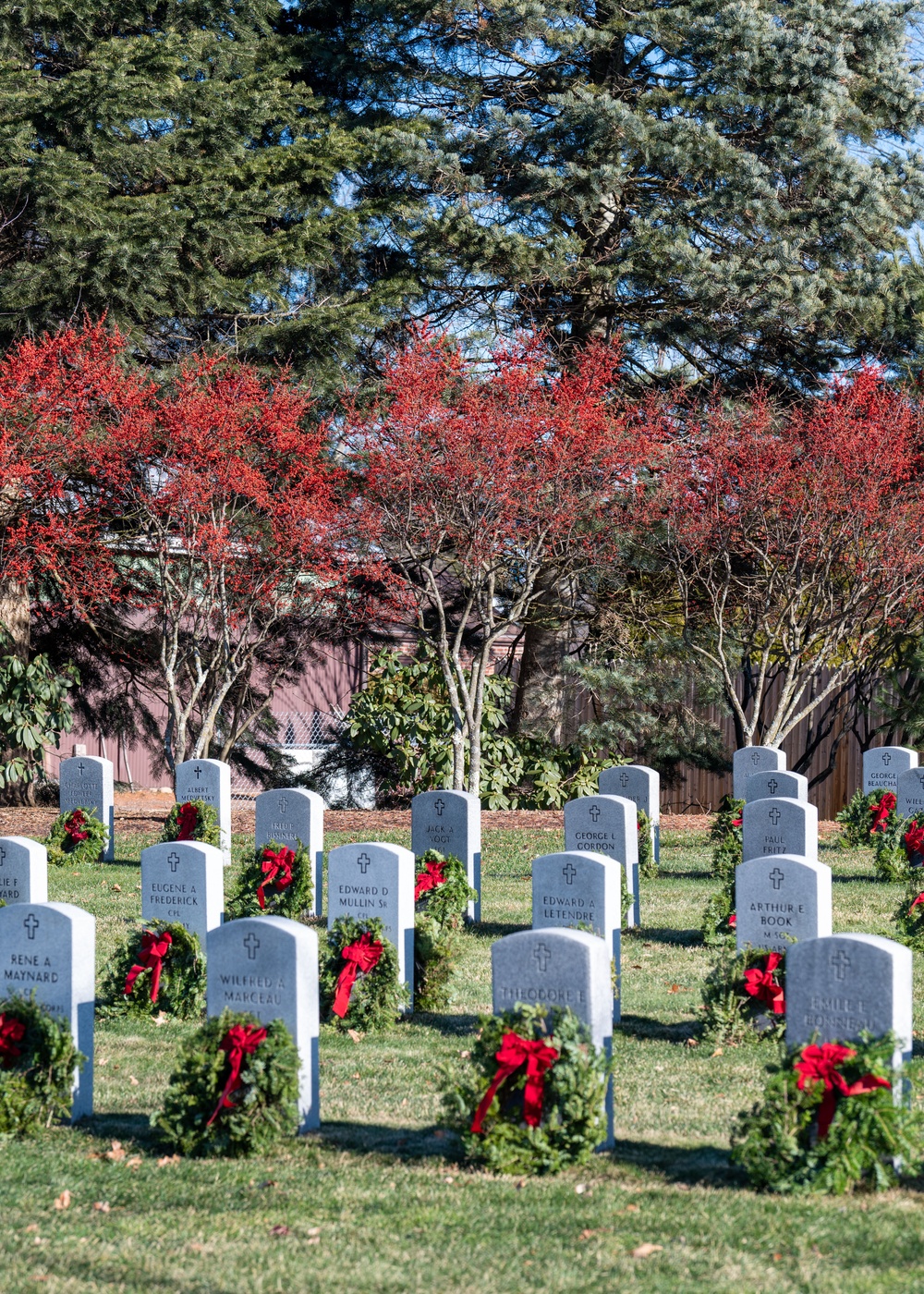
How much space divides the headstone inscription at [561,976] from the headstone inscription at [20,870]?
4.67 metres

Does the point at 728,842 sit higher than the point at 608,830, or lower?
lower

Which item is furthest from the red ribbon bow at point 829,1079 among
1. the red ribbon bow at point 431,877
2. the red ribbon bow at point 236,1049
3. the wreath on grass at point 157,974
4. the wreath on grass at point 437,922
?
the red ribbon bow at point 431,877

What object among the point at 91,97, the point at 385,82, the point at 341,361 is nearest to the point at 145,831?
the point at 341,361

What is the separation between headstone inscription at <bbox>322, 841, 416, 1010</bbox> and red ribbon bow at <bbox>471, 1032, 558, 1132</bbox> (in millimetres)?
2832

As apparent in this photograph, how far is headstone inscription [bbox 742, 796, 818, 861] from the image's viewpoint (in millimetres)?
11000

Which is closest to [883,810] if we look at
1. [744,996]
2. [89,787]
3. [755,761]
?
[755,761]

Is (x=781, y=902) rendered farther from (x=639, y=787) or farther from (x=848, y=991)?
(x=639, y=787)

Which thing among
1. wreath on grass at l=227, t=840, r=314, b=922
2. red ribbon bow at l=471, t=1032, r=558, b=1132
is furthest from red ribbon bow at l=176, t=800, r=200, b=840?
red ribbon bow at l=471, t=1032, r=558, b=1132

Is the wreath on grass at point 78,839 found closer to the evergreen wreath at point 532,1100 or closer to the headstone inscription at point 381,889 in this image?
the headstone inscription at point 381,889

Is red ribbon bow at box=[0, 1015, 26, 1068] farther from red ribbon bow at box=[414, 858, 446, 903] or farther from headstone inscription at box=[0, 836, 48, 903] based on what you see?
red ribbon bow at box=[414, 858, 446, 903]

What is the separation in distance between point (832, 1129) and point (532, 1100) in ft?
3.82

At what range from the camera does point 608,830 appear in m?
11.5

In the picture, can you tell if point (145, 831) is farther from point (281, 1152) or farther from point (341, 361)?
point (281, 1152)

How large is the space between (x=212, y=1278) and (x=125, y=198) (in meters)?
14.8
